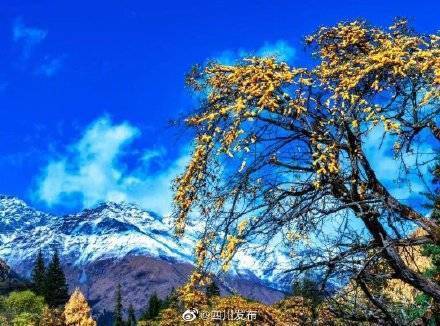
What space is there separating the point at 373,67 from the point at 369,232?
2.14 metres

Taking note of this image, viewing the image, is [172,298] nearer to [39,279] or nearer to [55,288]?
[55,288]

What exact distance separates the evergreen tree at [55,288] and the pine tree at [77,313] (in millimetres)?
13823

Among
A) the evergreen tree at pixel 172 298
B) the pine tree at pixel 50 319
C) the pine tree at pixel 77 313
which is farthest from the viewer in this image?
the pine tree at pixel 77 313

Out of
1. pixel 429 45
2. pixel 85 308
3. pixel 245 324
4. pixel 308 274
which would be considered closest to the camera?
pixel 429 45

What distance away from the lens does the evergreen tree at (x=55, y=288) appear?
98.4 m

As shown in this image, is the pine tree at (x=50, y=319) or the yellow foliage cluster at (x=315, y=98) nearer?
the yellow foliage cluster at (x=315, y=98)

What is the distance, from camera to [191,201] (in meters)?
8.38

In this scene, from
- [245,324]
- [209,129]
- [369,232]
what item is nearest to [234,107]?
[209,129]

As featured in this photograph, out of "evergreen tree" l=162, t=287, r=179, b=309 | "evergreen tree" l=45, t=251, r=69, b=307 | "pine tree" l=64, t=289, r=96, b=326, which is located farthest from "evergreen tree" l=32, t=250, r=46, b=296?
"evergreen tree" l=162, t=287, r=179, b=309

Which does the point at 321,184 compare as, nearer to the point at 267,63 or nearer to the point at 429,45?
the point at 267,63

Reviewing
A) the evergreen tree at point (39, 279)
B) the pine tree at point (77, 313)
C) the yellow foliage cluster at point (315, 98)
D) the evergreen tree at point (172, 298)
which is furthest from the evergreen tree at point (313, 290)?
the evergreen tree at point (39, 279)

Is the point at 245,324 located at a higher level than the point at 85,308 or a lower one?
lower

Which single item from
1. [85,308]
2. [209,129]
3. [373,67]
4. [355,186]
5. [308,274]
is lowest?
[308,274]

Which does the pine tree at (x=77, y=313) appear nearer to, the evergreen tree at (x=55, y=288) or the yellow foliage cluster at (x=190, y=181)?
the evergreen tree at (x=55, y=288)
